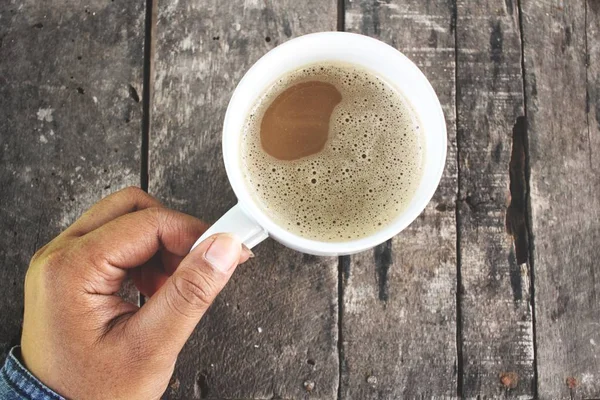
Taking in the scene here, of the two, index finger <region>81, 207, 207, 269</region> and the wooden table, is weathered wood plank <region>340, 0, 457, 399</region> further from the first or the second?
index finger <region>81, 207, 207, 269</region>

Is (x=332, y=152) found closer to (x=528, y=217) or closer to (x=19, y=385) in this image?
(x=528, y=217)

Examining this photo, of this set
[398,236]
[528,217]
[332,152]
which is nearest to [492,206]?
[528,217]

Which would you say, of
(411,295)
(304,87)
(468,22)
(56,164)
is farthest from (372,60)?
(56,164)

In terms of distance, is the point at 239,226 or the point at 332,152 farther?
the point at 332,152

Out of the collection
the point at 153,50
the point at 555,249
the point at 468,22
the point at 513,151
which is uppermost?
the point at 153,50

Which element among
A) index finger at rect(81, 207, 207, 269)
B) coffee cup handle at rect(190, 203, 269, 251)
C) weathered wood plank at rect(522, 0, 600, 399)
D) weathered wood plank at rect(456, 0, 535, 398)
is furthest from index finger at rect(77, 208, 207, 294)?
weathered wood plank at rect(522, 0, 600, 399)

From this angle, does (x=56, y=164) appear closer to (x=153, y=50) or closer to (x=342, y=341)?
(x=153, y=50)
